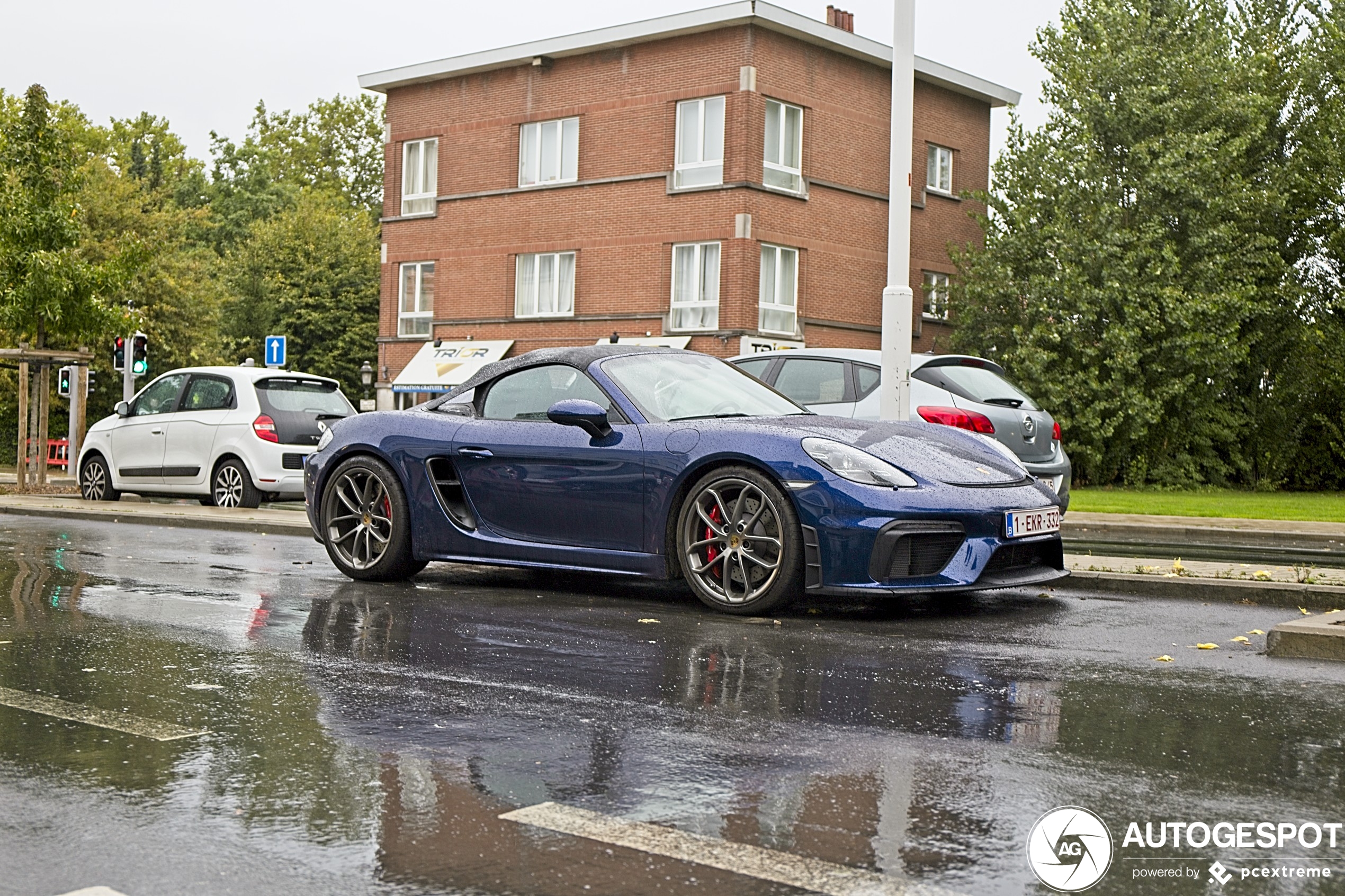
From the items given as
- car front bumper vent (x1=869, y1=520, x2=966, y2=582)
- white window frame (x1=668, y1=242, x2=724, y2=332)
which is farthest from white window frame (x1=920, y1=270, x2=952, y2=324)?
car front bumper vent (x1=869, y1=520, x2=966, y2=582)

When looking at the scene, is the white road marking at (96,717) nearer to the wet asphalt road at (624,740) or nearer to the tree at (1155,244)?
the wet asphalt road at (624,740)

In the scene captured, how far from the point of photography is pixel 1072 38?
30.3m

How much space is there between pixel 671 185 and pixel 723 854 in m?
31.2

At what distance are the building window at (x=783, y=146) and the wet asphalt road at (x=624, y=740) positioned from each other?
26217 millimetres

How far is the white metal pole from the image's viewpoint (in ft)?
40.3

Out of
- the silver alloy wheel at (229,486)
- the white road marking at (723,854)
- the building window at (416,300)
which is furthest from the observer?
the building window at (416,300)

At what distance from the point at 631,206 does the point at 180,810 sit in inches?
1239

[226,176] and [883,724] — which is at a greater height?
[226,176]

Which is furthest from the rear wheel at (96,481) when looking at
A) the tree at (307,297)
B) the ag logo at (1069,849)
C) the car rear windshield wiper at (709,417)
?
the tree at (307,297)

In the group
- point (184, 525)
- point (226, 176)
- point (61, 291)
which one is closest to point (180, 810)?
point (184, 525)

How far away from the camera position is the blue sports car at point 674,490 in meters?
7.29

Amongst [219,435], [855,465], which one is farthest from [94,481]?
[855,465]

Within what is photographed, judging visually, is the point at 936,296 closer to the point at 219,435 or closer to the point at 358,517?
the point at 219,435

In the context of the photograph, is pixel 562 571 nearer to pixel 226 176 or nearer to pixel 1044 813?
pixel 1044 813
